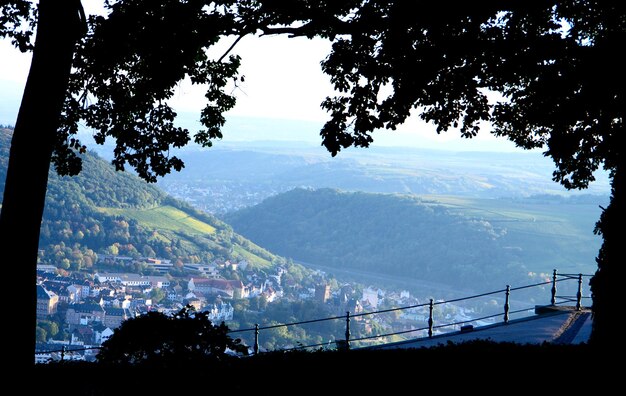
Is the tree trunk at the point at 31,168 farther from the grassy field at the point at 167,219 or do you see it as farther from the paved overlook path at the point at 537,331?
the grassy field at the point at 167,219

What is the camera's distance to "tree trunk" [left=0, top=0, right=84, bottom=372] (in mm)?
7699

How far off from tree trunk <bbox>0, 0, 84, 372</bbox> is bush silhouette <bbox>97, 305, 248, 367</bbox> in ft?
3.55

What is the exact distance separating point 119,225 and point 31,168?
97.7m

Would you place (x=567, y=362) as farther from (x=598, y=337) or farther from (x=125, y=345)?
(x=125, y=345)

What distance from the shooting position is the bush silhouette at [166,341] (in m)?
8.55

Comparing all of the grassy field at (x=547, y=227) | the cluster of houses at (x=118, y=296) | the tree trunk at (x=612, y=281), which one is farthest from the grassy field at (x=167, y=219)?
the tree trunk at (x=612, y=281)

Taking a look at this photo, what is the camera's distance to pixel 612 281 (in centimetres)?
859

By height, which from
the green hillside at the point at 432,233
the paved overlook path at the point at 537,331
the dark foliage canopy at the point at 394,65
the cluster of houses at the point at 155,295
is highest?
the dark foliage canopy at the point at 394,65

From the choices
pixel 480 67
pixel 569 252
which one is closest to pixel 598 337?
pixel 480 67

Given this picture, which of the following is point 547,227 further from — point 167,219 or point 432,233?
point 167,219

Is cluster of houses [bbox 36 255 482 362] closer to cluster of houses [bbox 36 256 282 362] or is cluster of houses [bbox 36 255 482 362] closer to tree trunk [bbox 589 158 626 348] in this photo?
cluster of houses [bbox 36 256 282 362]

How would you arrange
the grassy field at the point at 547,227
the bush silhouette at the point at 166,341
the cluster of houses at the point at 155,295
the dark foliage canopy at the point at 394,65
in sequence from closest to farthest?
the bush silhouette at the point at 166,341 < the dark foliage canopy at the point at 394,65 < the cluster of houses at the point at 155,295 < the grassy field at the point at 547,227

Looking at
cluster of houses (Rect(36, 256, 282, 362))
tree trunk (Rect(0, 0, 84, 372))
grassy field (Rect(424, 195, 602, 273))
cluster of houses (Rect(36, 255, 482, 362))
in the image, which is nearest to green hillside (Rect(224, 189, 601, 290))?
grassy field (Rect(424, 195, 602, 273))

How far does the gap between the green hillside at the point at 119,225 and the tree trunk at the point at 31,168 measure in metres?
83.2
